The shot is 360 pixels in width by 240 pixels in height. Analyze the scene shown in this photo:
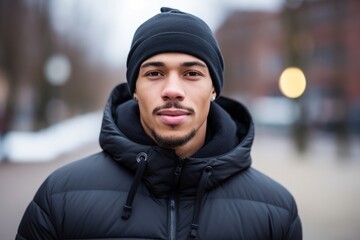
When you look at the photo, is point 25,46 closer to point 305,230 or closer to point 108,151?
point 305,230

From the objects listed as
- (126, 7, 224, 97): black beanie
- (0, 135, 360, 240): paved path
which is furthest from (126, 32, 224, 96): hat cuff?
(0, 135, 360, 240): paved path

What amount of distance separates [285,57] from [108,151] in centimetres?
1784

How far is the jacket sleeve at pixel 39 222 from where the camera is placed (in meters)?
2.17

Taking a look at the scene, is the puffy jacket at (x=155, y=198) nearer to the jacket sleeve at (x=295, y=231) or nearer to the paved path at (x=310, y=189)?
the jacket sleeve at (x=295, y=231)

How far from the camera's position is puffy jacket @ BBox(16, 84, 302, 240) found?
215 cm

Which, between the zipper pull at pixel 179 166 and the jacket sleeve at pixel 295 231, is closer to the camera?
the zipper pull at pixel 179 166

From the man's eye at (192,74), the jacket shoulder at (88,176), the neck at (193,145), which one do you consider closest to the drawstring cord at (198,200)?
the neck at (193,145)

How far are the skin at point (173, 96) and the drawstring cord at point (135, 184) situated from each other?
112mm

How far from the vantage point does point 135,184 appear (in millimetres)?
2186

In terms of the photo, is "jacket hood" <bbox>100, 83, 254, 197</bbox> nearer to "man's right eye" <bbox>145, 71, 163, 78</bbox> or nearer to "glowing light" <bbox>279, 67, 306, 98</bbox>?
"man's right eye" <bbox>145, 71, 163, 78</bbox>

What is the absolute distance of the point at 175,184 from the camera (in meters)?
2.22

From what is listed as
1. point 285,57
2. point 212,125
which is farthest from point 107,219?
point 285,57

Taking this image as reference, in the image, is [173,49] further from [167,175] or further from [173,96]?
[167,175]

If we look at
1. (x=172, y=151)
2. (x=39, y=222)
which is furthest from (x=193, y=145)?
(x=39, y=222)
